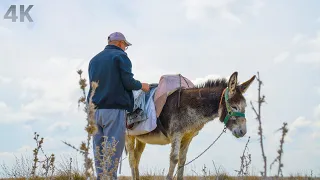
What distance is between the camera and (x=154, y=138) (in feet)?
30.9

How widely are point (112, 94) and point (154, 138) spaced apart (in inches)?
94.5

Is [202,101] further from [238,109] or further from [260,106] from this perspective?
[260,106]

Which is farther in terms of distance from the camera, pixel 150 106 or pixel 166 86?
pixel 166 86

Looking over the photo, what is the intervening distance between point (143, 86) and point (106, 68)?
32.1 inches

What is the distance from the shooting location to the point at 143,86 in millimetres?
7934

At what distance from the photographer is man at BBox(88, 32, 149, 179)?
725 cm

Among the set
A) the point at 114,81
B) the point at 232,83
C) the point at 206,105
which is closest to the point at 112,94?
the point at 114,81

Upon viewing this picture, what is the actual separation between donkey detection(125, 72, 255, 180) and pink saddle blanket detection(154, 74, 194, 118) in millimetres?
134

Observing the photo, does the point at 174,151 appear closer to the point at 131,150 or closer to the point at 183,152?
the point at 183,152

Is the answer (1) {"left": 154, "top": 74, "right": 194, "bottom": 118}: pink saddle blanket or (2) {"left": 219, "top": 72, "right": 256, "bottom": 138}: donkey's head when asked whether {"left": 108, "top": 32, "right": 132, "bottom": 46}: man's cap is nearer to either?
(1) {"left": 154, "top": 74, "right": 194, "bottom": 118}: pink saddle blanket

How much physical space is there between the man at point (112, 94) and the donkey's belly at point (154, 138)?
5.89 ft

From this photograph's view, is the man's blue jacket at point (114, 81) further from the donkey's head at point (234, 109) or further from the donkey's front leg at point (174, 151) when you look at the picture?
the donkey's head at point (234, 109)

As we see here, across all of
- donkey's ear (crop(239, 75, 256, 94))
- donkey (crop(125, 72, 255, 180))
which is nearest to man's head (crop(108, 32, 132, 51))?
donkey (crop(125, 72, 255, 180))

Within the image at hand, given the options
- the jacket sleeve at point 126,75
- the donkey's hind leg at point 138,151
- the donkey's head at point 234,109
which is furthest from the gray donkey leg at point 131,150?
the jacket sleeve at point 126,75
